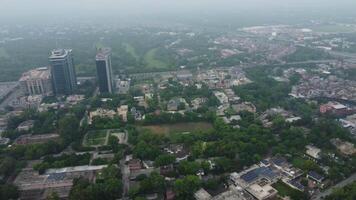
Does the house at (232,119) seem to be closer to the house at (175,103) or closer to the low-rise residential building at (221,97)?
the low-rise residential building at (221,97)

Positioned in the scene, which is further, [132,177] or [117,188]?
[132,177]

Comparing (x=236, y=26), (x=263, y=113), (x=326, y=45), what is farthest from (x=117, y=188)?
(x=236, y=26)

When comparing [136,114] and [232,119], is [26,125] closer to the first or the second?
[136,114]

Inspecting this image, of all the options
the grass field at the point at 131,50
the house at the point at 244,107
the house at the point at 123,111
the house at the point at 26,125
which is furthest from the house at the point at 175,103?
the grass field at the point at 131,50

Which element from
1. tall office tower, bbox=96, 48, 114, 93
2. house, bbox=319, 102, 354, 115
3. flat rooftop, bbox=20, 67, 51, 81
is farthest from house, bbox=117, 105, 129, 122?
house, bbox=319, 102, 354, 115

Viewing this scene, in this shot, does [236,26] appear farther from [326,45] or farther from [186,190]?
[186,190]

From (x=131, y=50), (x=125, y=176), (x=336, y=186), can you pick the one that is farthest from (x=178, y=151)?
(x=131, y=50)
